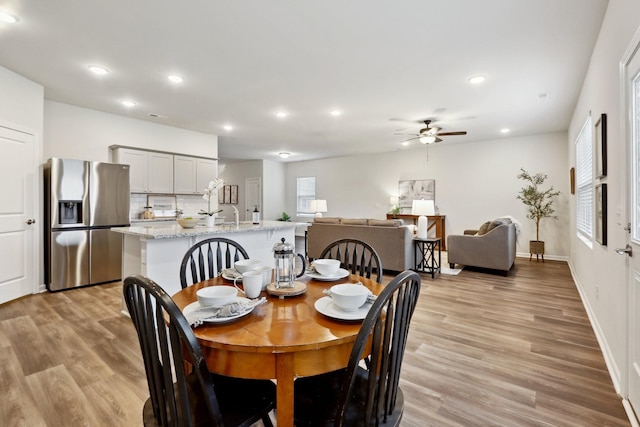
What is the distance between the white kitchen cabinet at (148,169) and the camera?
4.93m

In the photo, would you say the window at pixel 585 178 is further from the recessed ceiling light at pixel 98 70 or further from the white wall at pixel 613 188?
the recessed ceiling light at pixel 98 70

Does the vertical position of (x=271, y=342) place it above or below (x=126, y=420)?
above

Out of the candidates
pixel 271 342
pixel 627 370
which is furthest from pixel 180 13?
pixel 627 370

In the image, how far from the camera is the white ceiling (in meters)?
2.38

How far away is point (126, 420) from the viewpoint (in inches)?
65.9

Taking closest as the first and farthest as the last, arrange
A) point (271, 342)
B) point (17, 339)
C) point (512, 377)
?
point (271, 342), point (512, 377), point (17, 339)

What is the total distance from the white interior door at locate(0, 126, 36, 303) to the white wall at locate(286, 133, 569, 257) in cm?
693

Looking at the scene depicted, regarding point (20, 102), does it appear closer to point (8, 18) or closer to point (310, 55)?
point (8, 18)

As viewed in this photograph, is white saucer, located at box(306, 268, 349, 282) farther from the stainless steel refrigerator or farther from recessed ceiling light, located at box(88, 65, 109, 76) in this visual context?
the stainless steel refrigerator

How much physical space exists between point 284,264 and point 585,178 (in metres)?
3.95

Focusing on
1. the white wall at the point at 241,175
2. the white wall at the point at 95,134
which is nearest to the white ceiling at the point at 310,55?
the white wall at the point at 95,134

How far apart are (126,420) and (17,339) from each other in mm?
1766

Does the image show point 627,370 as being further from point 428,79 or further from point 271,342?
point 428,79

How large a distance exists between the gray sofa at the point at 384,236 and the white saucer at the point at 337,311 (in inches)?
142
